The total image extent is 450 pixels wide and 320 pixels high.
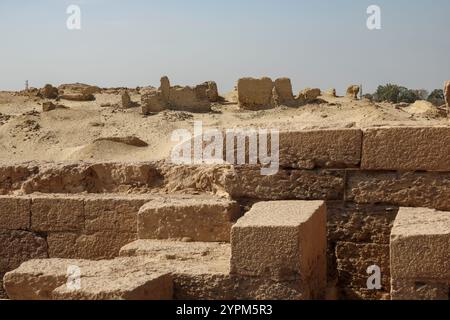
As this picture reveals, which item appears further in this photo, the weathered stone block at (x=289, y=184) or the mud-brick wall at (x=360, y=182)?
the weathered stone block at (x=289, y=184)

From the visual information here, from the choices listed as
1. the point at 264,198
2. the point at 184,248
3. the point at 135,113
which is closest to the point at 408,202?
the point at 264,198

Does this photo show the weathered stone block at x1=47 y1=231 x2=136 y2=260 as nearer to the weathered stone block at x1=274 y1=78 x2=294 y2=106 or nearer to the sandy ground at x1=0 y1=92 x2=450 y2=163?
the sandy ground at x1=0 y1=92 x2=450 y2=163

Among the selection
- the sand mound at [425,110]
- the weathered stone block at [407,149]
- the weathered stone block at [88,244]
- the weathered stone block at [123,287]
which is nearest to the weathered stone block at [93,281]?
the weathered stone block at [123,287]

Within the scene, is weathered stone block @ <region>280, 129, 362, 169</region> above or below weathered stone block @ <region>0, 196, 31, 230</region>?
above

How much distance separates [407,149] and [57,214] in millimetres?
3285

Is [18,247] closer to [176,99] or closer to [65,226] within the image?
[65,226]

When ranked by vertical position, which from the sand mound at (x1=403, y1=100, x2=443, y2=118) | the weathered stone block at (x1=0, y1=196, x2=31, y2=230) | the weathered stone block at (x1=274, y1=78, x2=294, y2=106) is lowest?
the sand mound at (x1=403, y1=100, x2=443, y2=118)

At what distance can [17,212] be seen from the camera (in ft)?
21.2

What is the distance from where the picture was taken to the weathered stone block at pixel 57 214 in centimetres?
631

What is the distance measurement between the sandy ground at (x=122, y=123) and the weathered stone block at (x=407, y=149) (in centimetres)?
1406

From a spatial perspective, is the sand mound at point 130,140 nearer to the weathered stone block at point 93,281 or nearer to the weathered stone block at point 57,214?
the weathered stone block at point 57,214

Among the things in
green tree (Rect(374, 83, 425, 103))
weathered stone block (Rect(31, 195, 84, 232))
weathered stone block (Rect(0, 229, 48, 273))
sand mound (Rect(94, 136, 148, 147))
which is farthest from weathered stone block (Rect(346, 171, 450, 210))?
green tree (Rect(374, 83, 425, 103))

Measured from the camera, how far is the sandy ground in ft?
65.9
